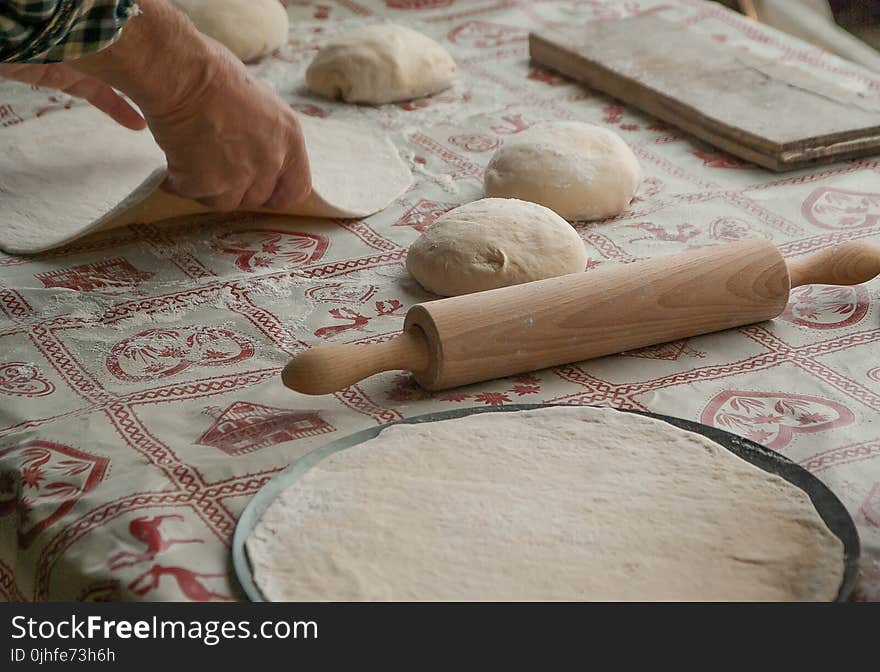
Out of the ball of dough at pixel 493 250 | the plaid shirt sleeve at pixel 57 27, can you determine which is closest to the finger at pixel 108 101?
the plaid shirt sleeve at pixel 57 27

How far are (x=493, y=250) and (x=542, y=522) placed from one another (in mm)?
634

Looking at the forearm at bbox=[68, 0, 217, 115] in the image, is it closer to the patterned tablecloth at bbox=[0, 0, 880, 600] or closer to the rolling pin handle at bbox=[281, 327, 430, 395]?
the patterned tablecloth at bbox=[0, 0, 880, 600]

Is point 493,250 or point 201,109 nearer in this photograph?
point 493,250

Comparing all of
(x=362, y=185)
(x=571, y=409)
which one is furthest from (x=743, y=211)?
(x=571, y=409)

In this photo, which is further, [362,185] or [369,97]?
[369,97]

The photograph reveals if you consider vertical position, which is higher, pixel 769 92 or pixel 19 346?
pixel 769 92

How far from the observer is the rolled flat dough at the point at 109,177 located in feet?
6.47

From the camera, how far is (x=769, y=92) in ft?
8.09

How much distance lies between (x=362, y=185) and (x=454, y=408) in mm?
837

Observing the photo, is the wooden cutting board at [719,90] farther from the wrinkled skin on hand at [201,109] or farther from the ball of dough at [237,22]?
the wrinkled skin on hand at [201,109]

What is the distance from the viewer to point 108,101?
208 centimetres

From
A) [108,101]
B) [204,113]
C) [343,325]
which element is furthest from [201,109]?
[343,325]

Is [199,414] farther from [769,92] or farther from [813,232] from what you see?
[769,92]

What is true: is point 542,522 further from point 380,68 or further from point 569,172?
point 380,68
